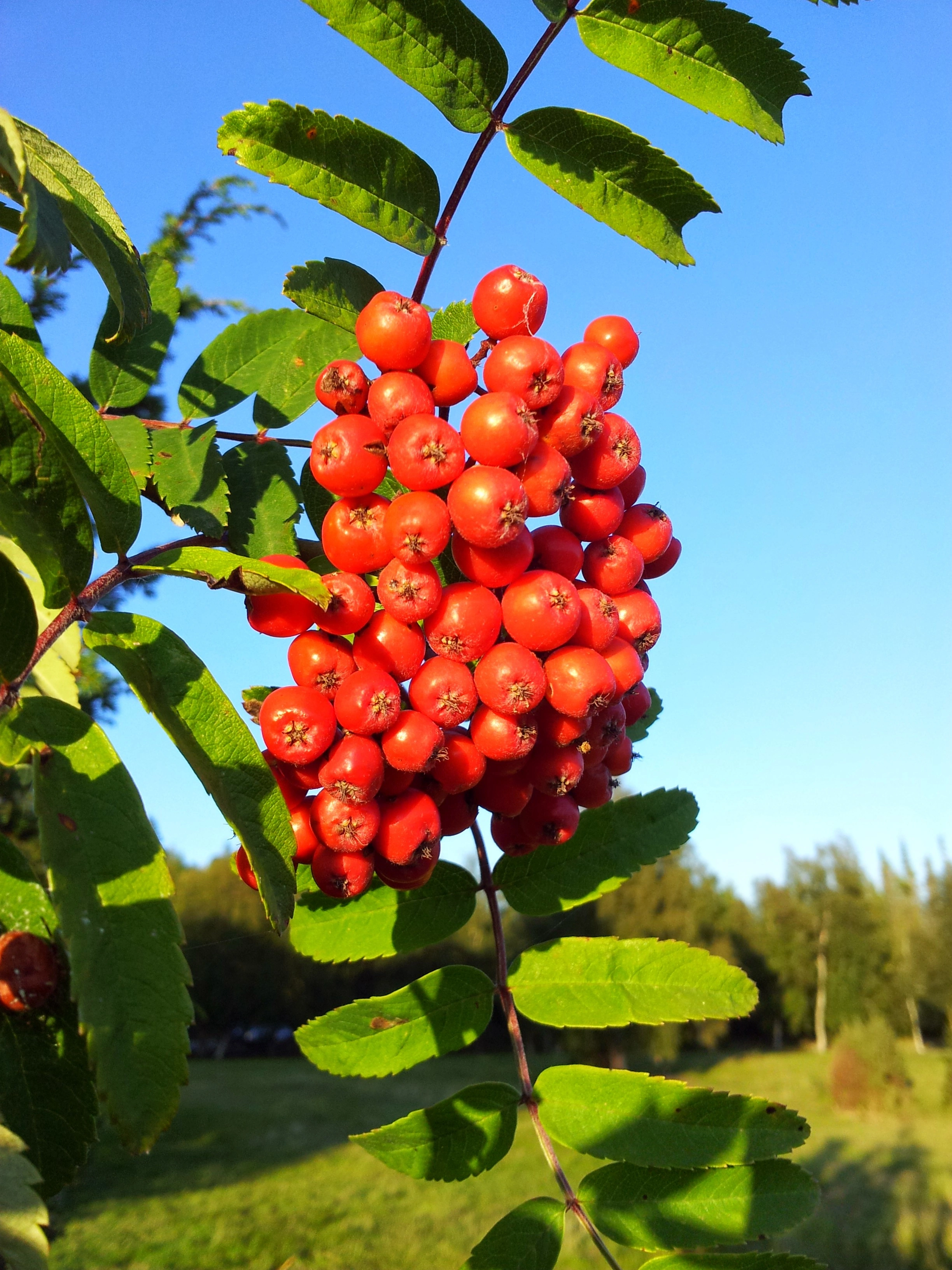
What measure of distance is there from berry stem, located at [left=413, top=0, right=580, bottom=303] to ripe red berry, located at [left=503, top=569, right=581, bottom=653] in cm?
55

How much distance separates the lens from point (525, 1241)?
4.56 ft

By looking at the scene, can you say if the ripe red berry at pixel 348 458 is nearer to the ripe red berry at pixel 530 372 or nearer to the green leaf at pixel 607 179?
the ripe red berry at pixel 530 372

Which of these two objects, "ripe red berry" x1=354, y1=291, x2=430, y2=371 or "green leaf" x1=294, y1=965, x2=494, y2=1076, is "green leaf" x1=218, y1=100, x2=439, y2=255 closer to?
"ripe red berry" x1=354, y1=291, x2=430, y2=371

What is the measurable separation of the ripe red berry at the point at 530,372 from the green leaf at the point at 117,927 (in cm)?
74

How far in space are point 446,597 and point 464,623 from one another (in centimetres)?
5

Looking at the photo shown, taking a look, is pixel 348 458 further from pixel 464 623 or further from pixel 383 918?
pixel 383 918

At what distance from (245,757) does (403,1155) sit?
817 mm

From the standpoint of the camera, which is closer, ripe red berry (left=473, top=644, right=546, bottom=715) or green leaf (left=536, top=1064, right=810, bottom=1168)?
ripe red berry (left=473, top=644, right=546, bottom=715)

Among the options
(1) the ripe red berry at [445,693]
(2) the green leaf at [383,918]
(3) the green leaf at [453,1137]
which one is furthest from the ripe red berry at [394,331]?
(3) the green leaf at [453,1137]

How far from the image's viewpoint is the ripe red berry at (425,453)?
123 centimetres

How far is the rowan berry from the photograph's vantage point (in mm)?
1207

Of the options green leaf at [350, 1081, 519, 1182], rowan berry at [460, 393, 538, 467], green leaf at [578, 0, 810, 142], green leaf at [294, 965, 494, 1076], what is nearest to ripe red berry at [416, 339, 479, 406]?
rowan berry at [460, 393, 538, 467]

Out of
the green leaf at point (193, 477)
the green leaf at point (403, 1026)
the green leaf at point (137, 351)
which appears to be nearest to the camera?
the green leaf at point (193, 477)

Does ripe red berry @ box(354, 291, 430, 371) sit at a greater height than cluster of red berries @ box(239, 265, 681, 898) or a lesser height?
greater
